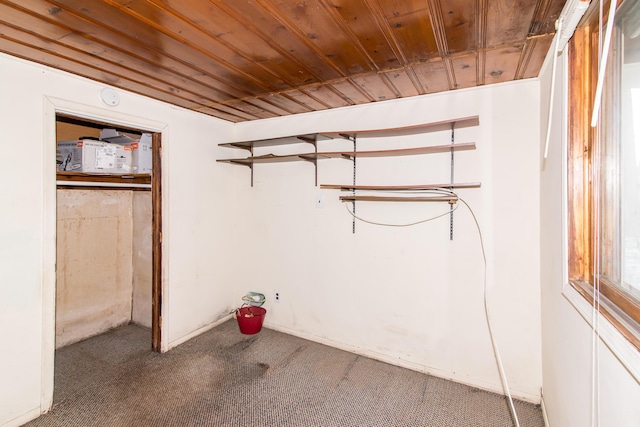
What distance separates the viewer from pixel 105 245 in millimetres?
3387

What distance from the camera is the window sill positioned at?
0.81 meters

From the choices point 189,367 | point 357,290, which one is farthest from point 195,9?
point 189,367

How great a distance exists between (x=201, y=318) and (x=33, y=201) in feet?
6.11

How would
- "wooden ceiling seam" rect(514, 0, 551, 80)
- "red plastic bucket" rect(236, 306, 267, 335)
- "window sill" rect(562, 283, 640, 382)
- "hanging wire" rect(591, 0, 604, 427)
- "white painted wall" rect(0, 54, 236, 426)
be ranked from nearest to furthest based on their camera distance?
1. "window sill" rect(562, 283, 640, 382)
2. "hanging wire" rect(591, 0, 604, 427)
3. "wooden ceiling seam" rect(514, 0, 551, 80)
4. "white painted wall" rect(0, 54, 236, 426)
5. "red plastic bucket" rect(236, 306, 267, 335)

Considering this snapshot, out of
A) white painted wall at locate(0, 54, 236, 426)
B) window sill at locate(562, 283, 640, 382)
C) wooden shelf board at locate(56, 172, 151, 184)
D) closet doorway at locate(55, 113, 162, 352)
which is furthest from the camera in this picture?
closet doorway at locate(55, 113, 162, 352)

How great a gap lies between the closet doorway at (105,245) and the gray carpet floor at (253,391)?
1.21 ft

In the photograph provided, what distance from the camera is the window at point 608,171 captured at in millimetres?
1024

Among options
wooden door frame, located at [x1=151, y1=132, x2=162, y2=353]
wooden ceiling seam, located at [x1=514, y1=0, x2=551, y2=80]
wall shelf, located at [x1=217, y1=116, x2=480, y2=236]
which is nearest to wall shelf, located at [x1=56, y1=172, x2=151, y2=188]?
wooden door frame, located at [x1=151, y1=132, x2=162, y2=353]

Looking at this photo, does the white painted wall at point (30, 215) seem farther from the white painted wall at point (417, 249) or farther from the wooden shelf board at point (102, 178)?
the white painted wall at point (417, 249)

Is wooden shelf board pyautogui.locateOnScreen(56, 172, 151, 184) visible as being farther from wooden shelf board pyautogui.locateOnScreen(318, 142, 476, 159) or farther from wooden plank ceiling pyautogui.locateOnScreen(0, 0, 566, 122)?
wooden shelf board pyautogui.locateOnScreen(318, 142, 476, 159)

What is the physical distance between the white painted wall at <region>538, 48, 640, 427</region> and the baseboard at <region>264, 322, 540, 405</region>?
0.75ft

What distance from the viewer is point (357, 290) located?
290cm

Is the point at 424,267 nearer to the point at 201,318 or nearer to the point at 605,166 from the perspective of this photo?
the point at 605,166

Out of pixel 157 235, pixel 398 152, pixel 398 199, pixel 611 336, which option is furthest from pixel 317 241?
pixel 611 336
